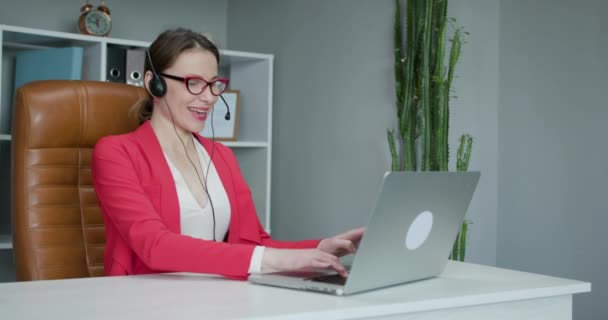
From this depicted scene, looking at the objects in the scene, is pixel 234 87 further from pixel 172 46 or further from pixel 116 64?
pixel 172 46

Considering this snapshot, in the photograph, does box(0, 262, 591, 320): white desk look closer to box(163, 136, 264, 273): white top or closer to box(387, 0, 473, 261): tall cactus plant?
box(163, 136, 264, 273): white top

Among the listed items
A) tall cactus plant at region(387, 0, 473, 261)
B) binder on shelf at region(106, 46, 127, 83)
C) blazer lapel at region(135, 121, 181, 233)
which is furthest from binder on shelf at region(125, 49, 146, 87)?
blazer lapel at region(135, 121, 181, 233)

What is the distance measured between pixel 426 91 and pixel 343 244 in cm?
133

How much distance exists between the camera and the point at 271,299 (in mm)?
1314

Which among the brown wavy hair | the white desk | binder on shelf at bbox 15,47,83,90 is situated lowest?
the white desk

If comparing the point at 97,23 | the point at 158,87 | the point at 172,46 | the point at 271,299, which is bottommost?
the point at 271,299

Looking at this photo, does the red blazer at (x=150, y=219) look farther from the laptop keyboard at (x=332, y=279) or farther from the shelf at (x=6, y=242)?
the shelf at (x=6, y=242)

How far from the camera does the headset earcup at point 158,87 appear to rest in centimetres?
197

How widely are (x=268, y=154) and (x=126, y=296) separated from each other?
7.88ft

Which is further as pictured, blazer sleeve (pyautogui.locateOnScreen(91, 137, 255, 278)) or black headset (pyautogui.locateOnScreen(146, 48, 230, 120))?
black headset (pyautogui.locateOnScreen(146, 48, 230, 120))

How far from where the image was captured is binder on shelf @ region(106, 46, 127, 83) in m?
3.30

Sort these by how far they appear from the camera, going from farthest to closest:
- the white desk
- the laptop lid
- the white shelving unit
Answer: the white shelving unit → the laptop lid → the white desk

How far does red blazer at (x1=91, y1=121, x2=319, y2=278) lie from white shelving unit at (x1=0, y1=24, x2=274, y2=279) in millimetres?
1401

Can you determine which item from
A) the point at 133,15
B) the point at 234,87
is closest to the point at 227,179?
the point at 234,87
